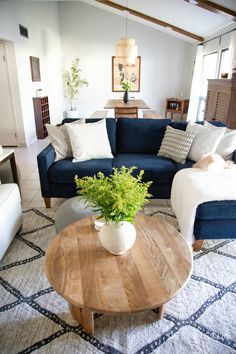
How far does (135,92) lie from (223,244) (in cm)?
642

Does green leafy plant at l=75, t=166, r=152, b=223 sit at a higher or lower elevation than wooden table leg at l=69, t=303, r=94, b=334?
higher

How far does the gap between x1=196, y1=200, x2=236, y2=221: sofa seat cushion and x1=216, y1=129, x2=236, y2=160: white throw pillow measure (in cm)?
84

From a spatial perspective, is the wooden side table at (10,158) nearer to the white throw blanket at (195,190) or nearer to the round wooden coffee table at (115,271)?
the round wooden coffee table at (115,271)

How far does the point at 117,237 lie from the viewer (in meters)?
1.24

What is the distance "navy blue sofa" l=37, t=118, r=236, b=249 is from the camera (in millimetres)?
1845

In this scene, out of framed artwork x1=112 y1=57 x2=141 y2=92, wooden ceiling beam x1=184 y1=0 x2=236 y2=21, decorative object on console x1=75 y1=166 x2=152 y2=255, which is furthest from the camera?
framed artwork x1=112 y1=57 x2=141 y2=92

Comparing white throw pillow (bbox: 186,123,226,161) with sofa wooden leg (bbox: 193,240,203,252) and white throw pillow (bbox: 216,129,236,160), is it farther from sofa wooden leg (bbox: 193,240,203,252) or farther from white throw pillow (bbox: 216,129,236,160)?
sofa wooden leg (bbox: 193,240,203,252)

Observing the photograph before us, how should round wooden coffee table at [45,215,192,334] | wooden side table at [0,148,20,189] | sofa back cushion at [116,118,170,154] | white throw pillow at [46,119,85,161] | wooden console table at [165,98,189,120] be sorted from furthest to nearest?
wooden console table at [165,98,189,120] < sofa back cushion at [116,118,170,154] < white throw pillow at [46,119,85,161] < wooden side table at [0,148,20,189] < round wooden coffee table at [45,215,192,334]

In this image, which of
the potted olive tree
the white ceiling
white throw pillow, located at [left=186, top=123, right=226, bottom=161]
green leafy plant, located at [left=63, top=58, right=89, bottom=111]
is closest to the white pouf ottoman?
white throw pillow, located at [left=186, top=123, right=226, bottom=161]

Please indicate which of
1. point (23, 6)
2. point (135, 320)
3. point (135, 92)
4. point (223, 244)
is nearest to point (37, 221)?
point (135, 320)

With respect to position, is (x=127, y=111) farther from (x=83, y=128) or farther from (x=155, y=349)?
(x=155, y=349)

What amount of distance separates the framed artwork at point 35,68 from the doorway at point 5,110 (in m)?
0.82

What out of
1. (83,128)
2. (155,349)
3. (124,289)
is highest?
(83,128)

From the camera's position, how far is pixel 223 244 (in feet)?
6.74
